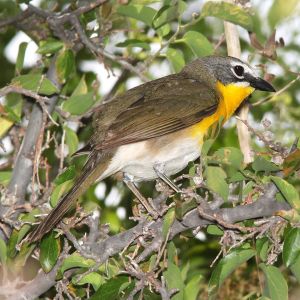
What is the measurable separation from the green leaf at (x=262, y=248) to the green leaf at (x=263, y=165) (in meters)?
0.31

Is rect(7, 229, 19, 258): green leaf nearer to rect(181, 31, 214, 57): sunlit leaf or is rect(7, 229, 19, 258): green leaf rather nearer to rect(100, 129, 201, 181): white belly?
rect(100, 129, 201, 181): white belly

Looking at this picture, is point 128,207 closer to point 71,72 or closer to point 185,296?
point 71,72

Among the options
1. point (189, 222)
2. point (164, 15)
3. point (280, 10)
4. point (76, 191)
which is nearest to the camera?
point (189, 222)

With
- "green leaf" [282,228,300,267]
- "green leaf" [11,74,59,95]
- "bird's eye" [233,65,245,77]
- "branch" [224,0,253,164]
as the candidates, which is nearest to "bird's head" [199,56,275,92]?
"bird's eye" [233,65,245,77]

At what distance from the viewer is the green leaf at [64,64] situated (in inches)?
168

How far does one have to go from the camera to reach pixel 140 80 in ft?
15.9

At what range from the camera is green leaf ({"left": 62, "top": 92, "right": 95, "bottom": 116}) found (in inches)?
169

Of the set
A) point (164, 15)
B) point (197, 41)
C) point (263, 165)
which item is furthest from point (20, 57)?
point (263, 165)

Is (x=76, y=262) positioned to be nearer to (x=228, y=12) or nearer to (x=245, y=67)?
(x=228, y=12)

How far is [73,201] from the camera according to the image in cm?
375

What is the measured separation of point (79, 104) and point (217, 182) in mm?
1236

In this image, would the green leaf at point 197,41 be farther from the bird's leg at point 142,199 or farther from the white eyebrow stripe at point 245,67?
the bird's leg at point 142,199

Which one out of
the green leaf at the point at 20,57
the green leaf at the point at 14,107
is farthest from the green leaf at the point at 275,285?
the green leaf at the point at 20,57

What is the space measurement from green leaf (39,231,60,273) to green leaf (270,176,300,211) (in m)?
1.02
